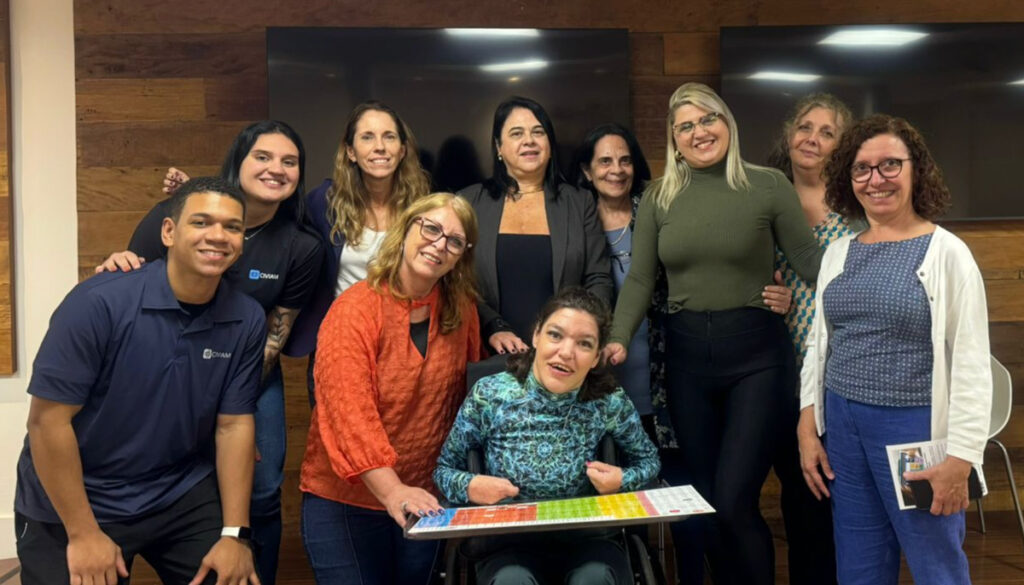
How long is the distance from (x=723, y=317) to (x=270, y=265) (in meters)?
1.29

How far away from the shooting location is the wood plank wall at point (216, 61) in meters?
3.30

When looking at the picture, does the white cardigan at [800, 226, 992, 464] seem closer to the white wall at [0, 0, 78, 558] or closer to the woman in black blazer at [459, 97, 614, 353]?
the woman in black blazer at [459, 97, 614, 353]

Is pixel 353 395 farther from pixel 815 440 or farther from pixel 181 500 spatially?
pixel 815 440

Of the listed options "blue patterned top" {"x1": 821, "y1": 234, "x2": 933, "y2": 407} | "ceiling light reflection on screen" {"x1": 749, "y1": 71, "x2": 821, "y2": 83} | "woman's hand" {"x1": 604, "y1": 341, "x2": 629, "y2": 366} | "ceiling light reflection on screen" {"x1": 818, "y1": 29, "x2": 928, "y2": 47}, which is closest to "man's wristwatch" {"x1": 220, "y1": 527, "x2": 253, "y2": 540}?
"woman's hand" {"x1": 604, "y1": 341, "x2": 629, "y2": 366}

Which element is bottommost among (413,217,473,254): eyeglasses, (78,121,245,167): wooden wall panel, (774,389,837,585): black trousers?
(774,389,837,585): black trousers

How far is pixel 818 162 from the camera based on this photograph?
99.3 inches

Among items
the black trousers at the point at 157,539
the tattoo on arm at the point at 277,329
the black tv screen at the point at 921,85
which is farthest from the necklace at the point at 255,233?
the black tv screen at the point at 921,85

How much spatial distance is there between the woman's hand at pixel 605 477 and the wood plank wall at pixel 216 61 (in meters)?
1.88

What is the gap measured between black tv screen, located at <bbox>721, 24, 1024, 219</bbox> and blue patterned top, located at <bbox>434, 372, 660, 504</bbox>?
1.85 metres

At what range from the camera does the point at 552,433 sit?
195 cm

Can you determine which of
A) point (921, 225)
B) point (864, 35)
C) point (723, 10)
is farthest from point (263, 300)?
point (864, 35)

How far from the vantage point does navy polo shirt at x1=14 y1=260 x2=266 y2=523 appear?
1793 mm

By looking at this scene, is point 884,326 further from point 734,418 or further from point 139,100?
point 139,100

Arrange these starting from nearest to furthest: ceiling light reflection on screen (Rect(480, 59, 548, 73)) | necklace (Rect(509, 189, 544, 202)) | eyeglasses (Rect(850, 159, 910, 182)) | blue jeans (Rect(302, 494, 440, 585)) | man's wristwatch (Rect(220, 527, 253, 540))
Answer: eyeglasses (Rect(850, 159, 910, 182)) → man's wristwatch (Rect(220, 527, 253, 540)) → blue jeans (Rect(302, 494, 440, 585)) → necklace (Rect(509, 189, 544, 202)) → ceiling light reflection on screen (Rect(480, 59, 548, 73))
